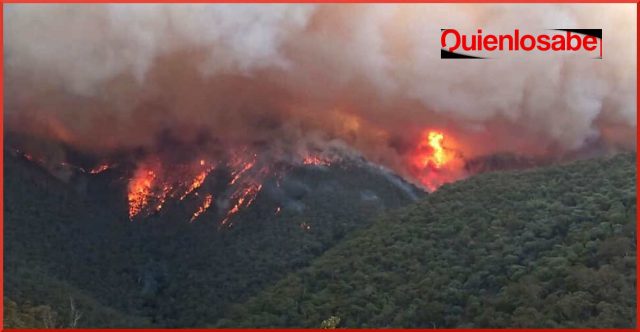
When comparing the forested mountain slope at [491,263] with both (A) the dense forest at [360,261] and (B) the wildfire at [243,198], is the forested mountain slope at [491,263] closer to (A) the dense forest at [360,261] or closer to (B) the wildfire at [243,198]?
(A) the dense forest at [360,261]

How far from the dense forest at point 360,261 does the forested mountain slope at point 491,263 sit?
0.09m

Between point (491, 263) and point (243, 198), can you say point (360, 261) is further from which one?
point (243, 198)

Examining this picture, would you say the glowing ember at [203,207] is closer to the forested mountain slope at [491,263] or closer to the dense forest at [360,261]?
the dense forest at [360,261]

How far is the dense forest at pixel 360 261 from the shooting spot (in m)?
30.1

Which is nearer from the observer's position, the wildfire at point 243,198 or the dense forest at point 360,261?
the dense forest at point 360,261

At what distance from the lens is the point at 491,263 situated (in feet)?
115

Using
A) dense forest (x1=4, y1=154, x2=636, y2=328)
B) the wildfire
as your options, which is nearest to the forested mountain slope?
dense forest (x1=4, y1=154, x2=636, y2=328)

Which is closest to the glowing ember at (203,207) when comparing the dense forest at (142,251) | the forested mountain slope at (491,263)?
the dense forest at (142,251)

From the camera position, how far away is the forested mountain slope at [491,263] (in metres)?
28.1

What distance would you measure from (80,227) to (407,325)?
138ft

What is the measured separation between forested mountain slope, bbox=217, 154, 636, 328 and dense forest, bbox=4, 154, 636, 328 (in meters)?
0.09

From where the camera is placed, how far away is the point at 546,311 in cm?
2725

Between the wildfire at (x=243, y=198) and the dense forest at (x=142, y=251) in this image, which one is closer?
the dense forest at (x=142, y=251)

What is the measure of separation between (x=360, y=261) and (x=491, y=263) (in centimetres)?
973
